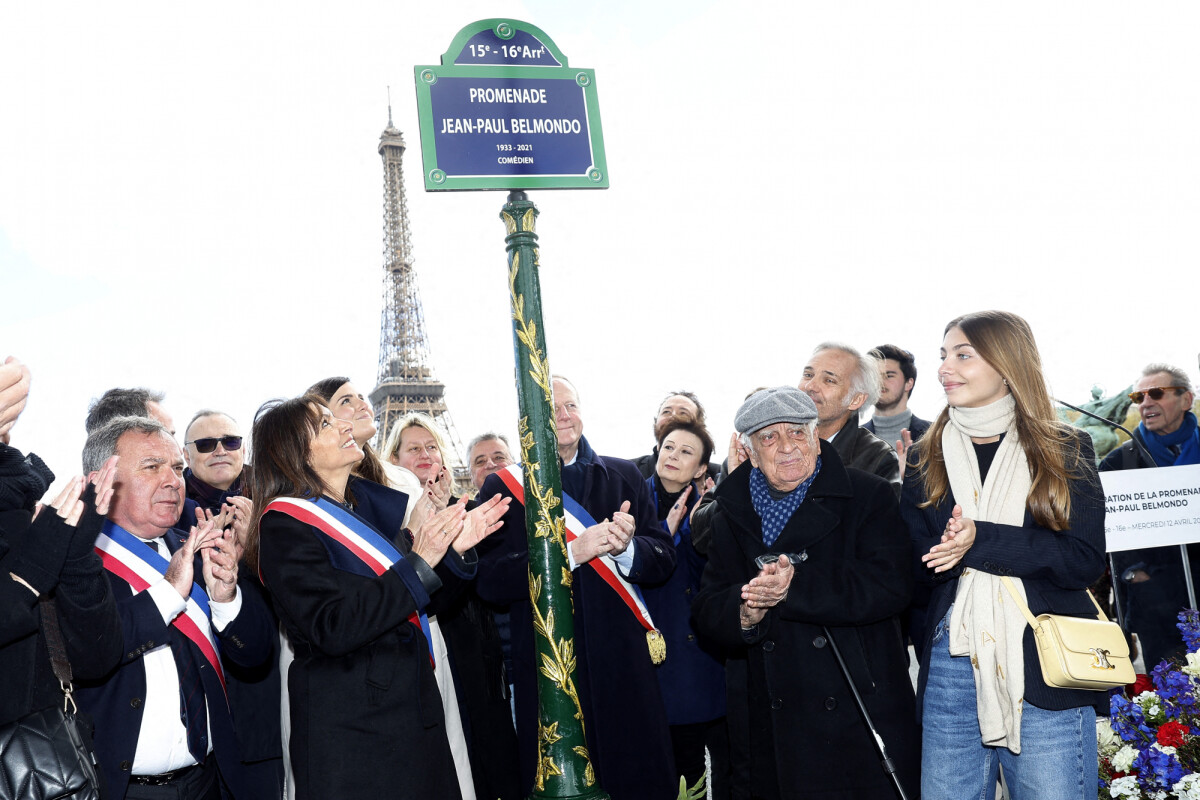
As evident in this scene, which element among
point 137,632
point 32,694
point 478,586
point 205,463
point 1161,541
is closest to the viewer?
point 32,694

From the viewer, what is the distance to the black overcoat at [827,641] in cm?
371

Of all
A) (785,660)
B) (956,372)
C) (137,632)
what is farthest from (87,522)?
(956,372)

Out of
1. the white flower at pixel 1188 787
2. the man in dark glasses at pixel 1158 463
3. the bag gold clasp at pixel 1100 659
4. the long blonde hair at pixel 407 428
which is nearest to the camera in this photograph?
the bag gold clasp at pixel 1100 659

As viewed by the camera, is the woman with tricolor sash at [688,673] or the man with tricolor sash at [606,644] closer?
the man with tricolor sash at [606,644]

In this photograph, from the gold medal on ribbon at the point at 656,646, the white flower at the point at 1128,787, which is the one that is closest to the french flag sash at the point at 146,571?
the gold medal on ribbon at the point at 656,646

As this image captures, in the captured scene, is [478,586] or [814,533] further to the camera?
[478,586]

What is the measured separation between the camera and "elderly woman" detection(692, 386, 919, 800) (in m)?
3.71

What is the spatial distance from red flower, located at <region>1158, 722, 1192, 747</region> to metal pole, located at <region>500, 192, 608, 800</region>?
2.31 meters

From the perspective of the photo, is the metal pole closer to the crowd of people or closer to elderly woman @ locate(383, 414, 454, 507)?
the crowd of people

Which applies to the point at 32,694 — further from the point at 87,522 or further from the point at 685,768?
the point at 685,768

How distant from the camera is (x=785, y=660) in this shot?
3.85 metres

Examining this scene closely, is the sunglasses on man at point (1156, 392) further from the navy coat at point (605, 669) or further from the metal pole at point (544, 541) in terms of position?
the metal pole at point (544, 541)

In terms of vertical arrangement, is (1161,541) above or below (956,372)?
below

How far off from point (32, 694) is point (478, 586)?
7.00 feet
